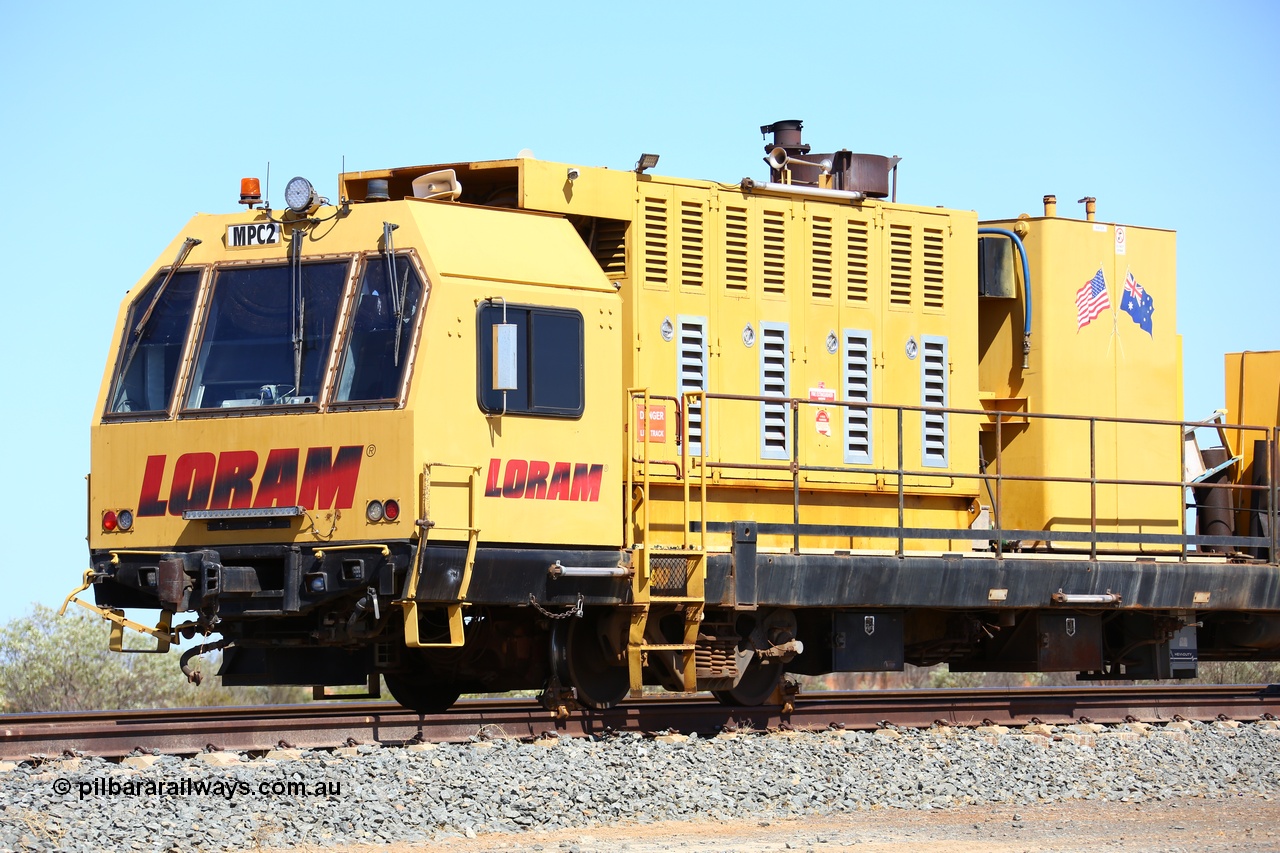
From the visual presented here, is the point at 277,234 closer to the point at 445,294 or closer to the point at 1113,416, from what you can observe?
the point at 445,294

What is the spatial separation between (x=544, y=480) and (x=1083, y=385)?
5.78m

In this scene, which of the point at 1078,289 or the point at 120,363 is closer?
the point at 120,363

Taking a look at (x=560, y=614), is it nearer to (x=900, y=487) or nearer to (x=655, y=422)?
(x=655, y=422)

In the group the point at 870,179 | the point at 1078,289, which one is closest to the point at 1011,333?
the point at 1078,289

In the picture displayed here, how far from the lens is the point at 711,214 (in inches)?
502

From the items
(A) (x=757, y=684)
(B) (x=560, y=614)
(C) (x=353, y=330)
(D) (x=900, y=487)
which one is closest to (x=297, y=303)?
(C) (x=353, y=330)

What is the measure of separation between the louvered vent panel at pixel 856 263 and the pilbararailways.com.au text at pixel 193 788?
6.05m

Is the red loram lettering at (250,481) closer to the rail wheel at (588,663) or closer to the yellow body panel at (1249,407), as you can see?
the rail wheel at (588,663)

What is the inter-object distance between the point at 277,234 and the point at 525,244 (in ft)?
5.36

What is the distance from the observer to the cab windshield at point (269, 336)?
10.7 metres

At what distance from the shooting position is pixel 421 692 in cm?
1257

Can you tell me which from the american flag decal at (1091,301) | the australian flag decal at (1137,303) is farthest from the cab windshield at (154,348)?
the australian flag decal at (1137,303)

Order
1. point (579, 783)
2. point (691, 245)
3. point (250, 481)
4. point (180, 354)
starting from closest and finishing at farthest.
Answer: point (579, 783) < point (250, 481) < point (180, 354) < point (691, 245)

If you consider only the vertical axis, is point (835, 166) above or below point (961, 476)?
above
